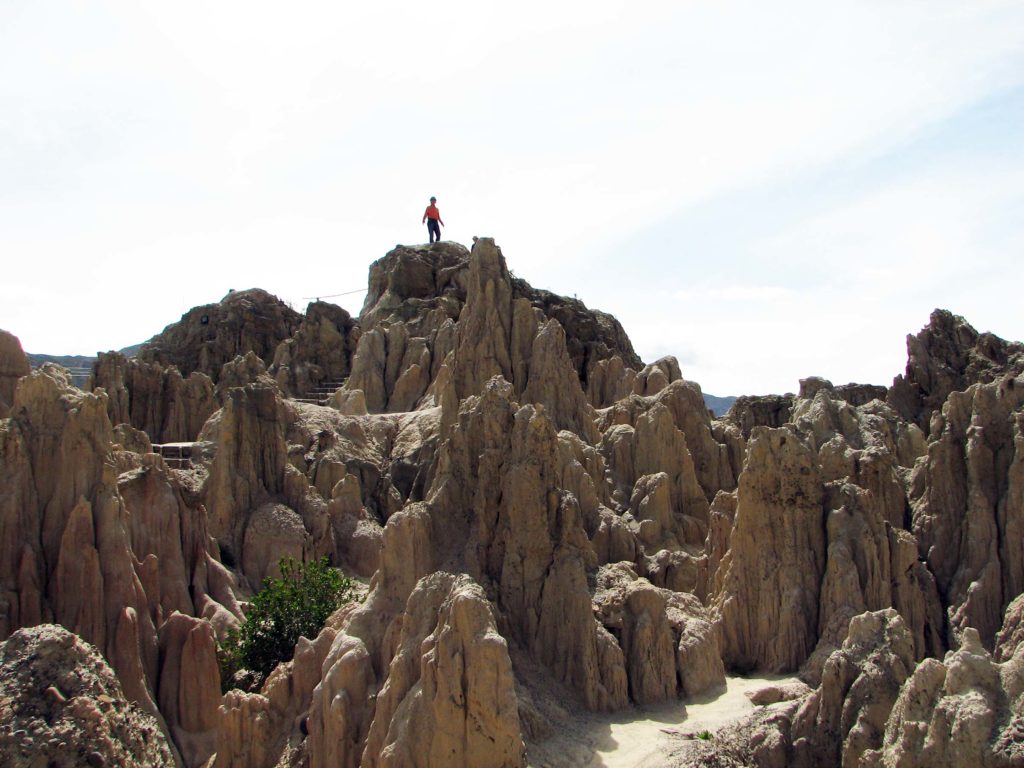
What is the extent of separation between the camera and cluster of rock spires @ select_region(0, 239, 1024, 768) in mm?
17297

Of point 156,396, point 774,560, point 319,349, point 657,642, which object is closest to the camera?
point 657,642

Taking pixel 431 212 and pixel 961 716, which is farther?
pixel 431 212

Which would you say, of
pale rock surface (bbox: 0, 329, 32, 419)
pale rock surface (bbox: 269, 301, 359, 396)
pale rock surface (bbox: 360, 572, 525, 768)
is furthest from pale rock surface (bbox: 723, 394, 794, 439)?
pale rock surface (bbox: 360, 572, 525, 768)

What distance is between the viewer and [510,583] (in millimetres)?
24031

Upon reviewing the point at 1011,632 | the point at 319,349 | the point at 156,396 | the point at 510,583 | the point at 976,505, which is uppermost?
the point at 319,349

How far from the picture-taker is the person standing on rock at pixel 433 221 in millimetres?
67688

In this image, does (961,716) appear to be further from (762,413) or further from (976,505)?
(762,413)

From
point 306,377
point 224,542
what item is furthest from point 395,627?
point 306,377

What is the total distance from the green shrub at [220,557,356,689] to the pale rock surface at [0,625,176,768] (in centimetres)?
1423

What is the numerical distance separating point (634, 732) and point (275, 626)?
393 inches

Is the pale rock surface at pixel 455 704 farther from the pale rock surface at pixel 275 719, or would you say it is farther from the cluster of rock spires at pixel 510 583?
the pale rock surface at pixel 275 719

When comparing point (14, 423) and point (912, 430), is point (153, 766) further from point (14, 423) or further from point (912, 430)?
point (912, 430)

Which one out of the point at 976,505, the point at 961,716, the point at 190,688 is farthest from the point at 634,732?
the point at 976,505

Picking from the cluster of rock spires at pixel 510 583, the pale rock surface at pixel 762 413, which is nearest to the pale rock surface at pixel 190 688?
the cluster of rock spires at pixel 510 583
